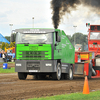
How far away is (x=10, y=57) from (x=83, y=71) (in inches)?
1198

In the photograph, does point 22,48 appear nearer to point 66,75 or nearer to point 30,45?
point 30,45

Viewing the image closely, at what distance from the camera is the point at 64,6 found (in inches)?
729

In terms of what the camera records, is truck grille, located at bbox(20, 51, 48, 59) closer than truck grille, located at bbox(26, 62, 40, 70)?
Yes

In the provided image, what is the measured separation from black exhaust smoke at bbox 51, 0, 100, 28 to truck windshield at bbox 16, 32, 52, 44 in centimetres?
385

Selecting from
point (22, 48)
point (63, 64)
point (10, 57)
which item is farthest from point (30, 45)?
point (10, 57)

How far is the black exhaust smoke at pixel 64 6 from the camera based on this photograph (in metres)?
16.3

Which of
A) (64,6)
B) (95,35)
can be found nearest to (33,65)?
(64,6)

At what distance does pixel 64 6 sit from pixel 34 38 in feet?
16.8

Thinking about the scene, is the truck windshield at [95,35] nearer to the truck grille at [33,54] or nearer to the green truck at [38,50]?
the green truck at [38,50]

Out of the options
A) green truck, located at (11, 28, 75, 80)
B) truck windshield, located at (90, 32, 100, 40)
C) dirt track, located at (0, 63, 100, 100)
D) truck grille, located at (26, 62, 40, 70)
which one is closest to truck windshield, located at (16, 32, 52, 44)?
green truck, located at (11, 28, 75, 80)

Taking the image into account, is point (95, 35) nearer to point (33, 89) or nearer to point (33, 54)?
point (33, 54)

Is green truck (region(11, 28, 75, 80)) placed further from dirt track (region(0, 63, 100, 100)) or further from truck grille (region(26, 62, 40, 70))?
dirt track (region(0, 63, 100, 100))

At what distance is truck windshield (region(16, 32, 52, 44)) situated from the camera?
1443cm

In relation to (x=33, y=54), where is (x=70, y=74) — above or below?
below
